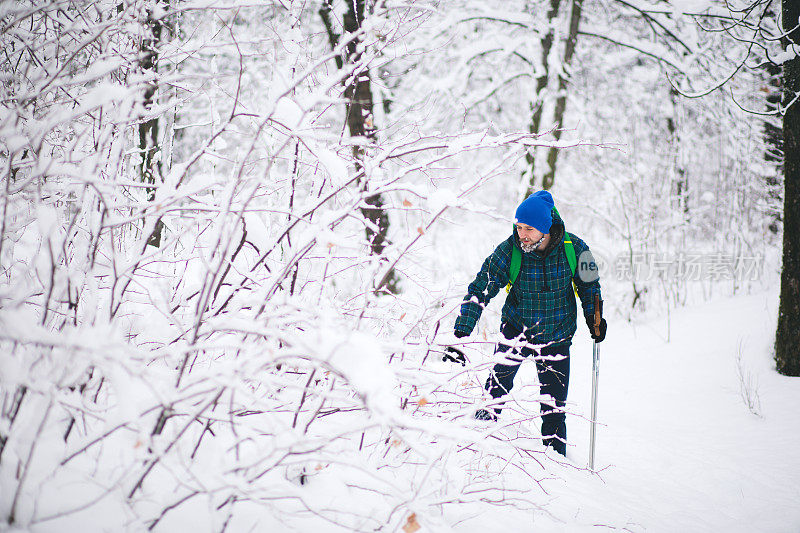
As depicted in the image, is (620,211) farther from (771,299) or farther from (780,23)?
(780,23)

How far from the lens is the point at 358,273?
3100 mm

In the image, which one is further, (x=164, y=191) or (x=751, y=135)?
(x=751, y=135)

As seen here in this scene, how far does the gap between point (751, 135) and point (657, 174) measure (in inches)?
55.9

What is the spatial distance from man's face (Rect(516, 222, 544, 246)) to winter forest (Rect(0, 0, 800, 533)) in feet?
1.78

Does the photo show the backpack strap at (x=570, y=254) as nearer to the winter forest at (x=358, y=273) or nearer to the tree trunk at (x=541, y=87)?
the winter forest at (x=358, y=273)

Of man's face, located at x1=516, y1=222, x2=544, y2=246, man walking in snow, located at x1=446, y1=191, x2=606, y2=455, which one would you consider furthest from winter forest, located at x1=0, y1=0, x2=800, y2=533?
man's face, located at x1=516, y1=222, x2=544, y2=246

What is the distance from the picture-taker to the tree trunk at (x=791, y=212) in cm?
411

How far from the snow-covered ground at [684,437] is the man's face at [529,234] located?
0.87 m

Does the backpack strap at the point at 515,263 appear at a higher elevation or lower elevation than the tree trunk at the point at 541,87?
lower

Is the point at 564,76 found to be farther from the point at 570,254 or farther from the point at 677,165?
the point at 570,254

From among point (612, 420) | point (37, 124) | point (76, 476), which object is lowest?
point (612, 420)

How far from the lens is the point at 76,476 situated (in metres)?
1.24

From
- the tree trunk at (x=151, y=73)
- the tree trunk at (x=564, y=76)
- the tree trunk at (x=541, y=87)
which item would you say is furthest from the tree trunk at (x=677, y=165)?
the tree trunk at (x=151, y=73)

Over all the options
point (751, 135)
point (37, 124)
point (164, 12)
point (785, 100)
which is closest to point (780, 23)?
point (785, 100)
